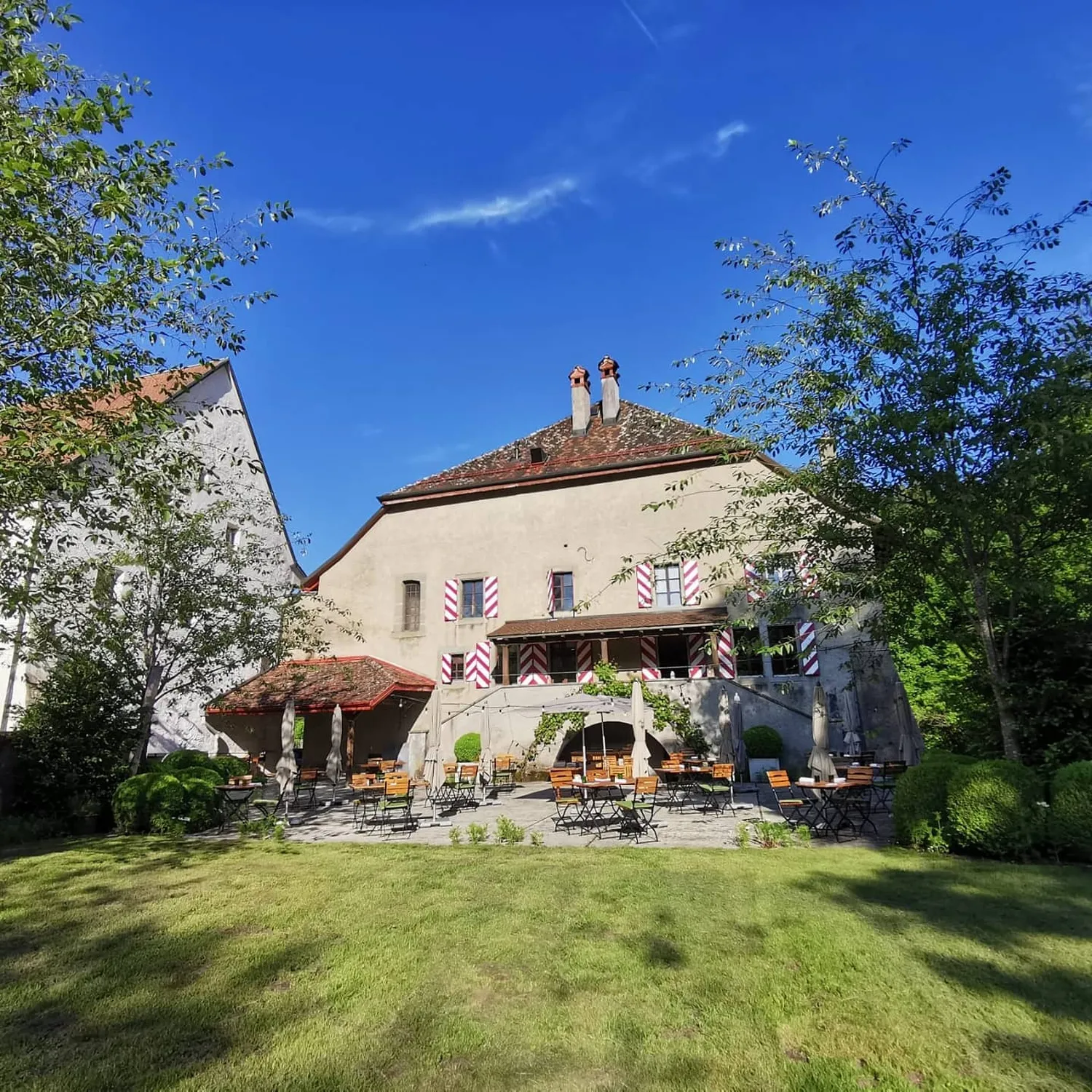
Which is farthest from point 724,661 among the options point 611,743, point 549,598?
point 549,598

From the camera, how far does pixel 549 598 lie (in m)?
21.4

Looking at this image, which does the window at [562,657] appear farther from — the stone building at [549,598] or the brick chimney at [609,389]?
the brick chimney at [609,389]

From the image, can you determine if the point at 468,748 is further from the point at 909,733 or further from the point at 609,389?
the point at 609,389

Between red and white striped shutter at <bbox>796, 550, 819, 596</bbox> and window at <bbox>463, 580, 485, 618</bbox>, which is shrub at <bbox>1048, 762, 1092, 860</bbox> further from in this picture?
window at <bbox>463, 580, 485, 618</bbox>

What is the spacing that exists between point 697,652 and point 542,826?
9.84 metres

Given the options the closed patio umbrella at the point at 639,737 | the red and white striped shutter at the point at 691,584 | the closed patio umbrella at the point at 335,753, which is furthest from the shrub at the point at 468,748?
the red and white striped shutter at the point at 691,584

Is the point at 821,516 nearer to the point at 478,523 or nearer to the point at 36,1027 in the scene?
the point at 36,1027

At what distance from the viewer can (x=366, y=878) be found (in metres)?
7.36

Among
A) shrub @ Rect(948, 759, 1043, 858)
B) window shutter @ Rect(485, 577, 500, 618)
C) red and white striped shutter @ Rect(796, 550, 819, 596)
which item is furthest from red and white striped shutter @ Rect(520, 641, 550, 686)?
shrub @ Rect(948, 759, 1043, 858)

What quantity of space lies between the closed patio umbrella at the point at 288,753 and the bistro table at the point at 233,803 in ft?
3.90

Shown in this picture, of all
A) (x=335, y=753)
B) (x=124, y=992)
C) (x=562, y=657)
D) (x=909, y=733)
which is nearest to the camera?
(x=124, y=992)

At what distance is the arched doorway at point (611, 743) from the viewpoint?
19281 mm

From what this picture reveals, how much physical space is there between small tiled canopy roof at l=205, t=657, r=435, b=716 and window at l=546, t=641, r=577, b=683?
404cm

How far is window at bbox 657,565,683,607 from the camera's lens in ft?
66.5
